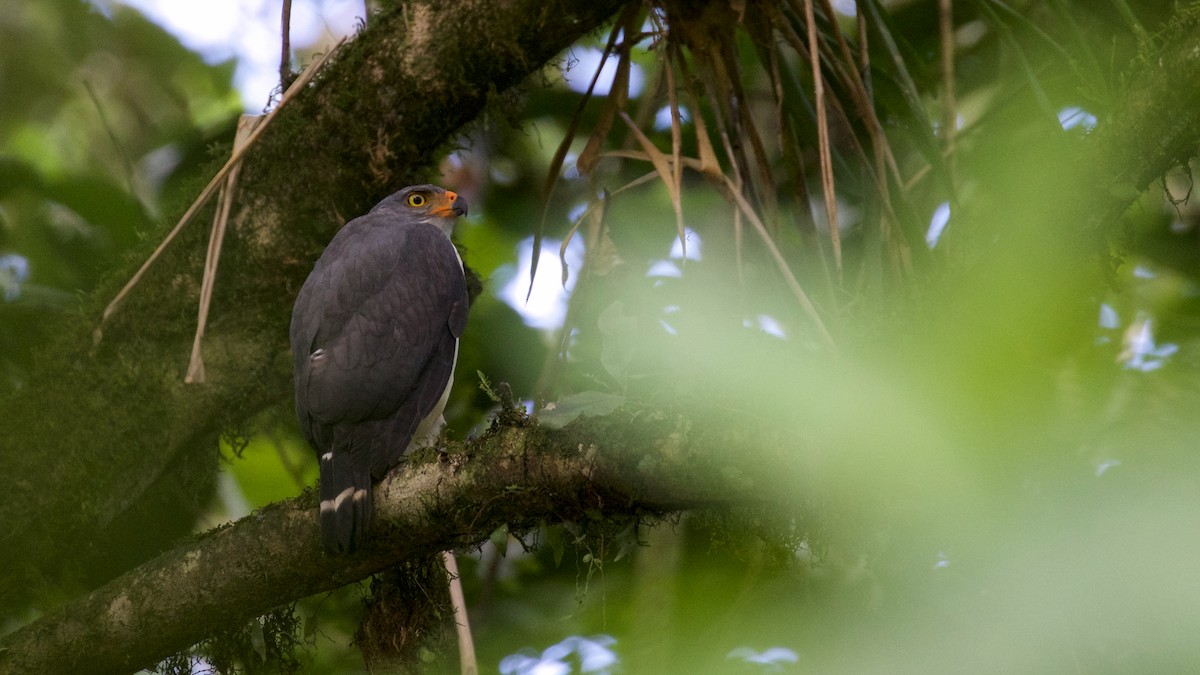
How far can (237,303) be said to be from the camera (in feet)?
12.3

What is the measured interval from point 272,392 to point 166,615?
1011mm

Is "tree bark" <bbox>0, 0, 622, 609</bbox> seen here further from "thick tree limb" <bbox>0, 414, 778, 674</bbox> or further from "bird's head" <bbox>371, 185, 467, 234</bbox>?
"thick tree limb" <bbox>0, 414, 778, 674</bbox>

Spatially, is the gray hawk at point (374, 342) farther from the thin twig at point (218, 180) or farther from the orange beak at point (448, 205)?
the thin twig at point (218, 180)

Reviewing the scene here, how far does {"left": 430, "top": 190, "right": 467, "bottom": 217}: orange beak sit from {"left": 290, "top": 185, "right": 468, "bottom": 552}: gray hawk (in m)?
0.22

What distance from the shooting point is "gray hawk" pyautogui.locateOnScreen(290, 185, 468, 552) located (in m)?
3.30

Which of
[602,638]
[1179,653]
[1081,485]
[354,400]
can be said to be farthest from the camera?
[602,638]

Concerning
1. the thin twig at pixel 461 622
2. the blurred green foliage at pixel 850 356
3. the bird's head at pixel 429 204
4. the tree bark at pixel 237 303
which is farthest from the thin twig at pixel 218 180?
the thin twig at pixel 461 622

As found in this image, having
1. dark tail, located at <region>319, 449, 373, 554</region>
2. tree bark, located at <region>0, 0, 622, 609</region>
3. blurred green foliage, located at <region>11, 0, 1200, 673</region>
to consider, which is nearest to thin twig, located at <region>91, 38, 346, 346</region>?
tree bark, located at <region>0, 0, 622, 609</region>

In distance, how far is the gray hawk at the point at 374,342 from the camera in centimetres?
330

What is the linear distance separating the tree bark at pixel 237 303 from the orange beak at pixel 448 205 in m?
0.35

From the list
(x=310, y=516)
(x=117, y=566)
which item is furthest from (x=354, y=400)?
(x=117, y=566)

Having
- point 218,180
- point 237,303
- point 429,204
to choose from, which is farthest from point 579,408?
point 429,204

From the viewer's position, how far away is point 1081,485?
1126 millimetres

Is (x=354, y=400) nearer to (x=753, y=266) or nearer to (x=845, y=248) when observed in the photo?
(x=753, y=266)
